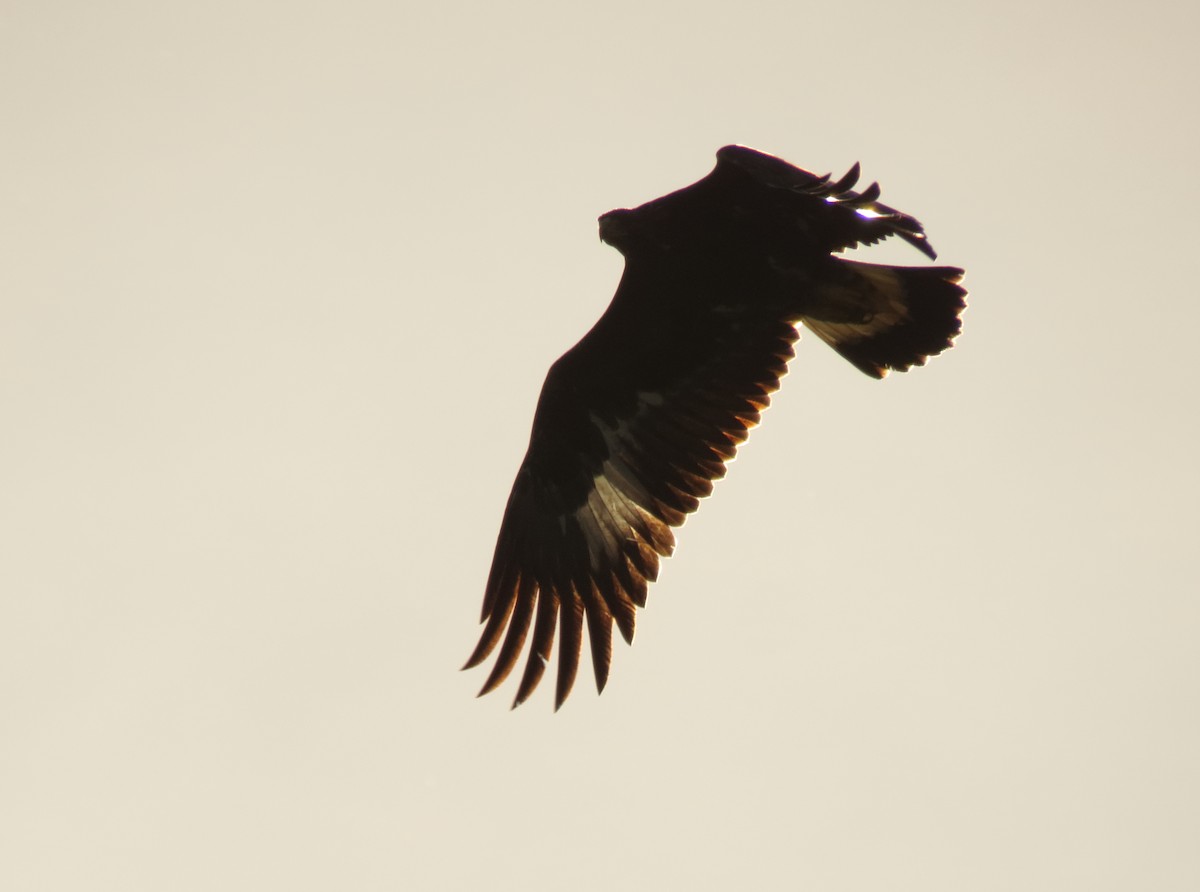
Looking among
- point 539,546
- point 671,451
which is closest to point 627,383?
point 671,451

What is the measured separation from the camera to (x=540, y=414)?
Result: 695cm

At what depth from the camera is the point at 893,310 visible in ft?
21.7

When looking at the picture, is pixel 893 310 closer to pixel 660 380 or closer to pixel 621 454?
pixel 660 380

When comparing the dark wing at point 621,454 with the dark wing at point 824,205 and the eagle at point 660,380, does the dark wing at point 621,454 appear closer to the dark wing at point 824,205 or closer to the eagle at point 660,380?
the eagle at point 660,380

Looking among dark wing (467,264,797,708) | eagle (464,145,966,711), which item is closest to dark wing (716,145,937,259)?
eagle (464,145,966,711)

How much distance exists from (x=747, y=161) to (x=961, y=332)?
1499mm

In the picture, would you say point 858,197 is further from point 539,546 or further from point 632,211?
point 539,546

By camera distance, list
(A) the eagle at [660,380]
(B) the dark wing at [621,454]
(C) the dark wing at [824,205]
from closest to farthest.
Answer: (C) the dark wing at [824,205], (A) the eagle at [660,380], (B) the dark wing at [621,454]

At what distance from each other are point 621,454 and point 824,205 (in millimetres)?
1770

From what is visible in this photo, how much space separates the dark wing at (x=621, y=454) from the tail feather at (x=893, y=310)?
0.30m

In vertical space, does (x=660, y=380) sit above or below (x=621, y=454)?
above

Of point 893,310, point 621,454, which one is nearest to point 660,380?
point 621,454

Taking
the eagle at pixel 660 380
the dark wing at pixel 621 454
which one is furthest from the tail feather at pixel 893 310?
the dark wing at pixel 621 454

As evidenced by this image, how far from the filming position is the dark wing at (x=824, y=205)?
5609 mm
